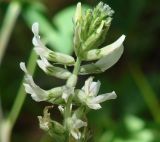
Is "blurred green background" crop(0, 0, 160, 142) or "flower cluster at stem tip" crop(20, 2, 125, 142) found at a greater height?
"flower cluster at stem tip" crop(20, 2, 125, 142)

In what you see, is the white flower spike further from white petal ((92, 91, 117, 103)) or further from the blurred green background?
the blurred green background

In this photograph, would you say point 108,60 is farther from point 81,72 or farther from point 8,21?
point 8,21

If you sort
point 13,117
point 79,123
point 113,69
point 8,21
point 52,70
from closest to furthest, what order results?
point 79,123
point 52,70
point 13,117
point 8,21
point 113,69

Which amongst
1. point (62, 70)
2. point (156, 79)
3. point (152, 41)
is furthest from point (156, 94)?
point (62, 70)

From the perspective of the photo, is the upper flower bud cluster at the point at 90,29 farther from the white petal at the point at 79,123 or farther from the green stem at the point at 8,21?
the green stem at the point at 8,21

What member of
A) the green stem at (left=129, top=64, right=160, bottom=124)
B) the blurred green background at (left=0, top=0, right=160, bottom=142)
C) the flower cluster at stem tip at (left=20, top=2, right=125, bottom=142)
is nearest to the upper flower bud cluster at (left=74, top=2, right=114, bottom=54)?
the flower cluster at stem tip at (left=20, top=2, right=125, bottom=142)

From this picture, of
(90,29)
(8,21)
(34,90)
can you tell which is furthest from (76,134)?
(8,21)
